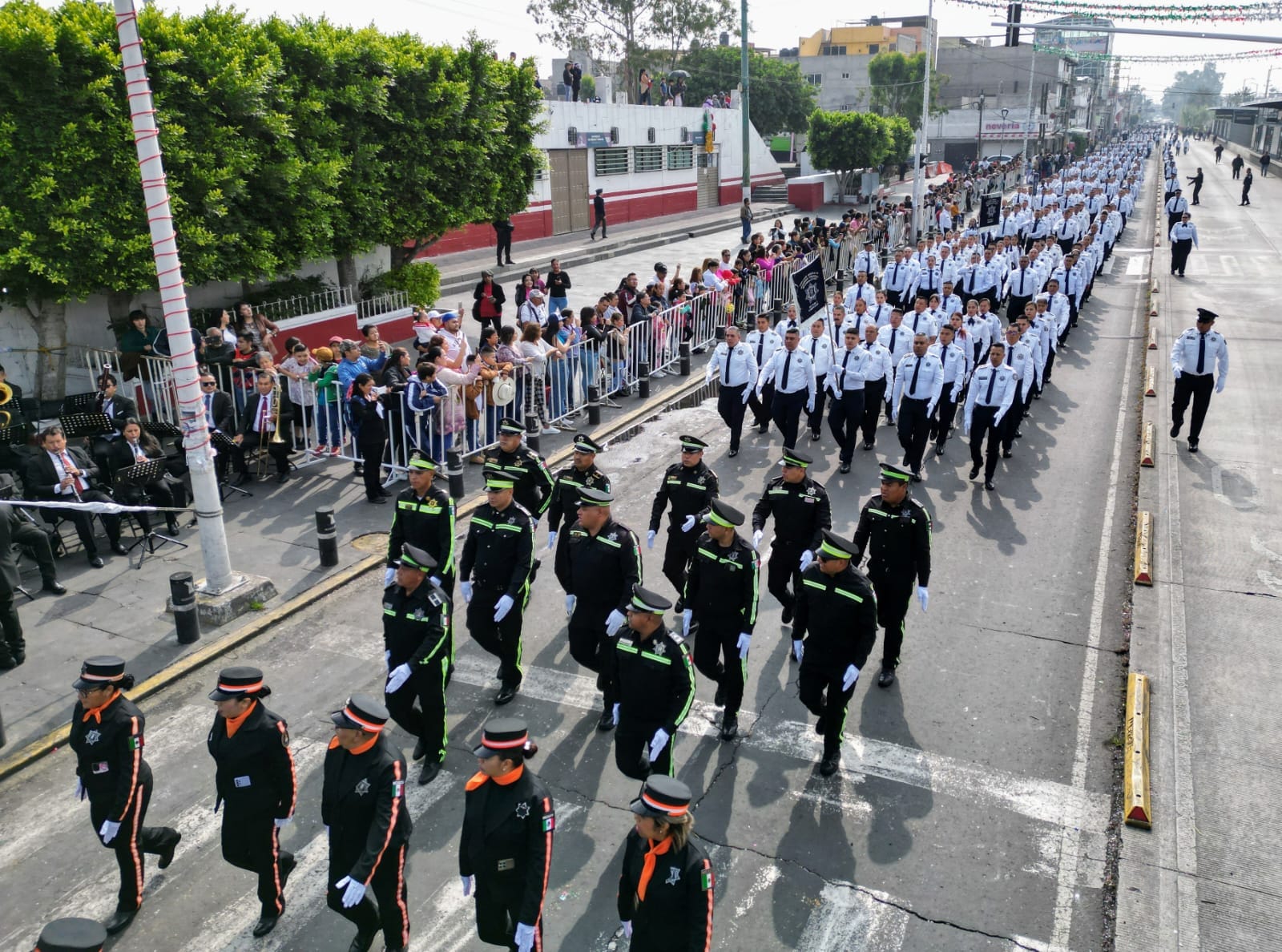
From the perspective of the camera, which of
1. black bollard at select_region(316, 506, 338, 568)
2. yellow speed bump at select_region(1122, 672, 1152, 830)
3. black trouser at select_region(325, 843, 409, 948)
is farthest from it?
black bollard at select_region(316, 506, 338, 568)

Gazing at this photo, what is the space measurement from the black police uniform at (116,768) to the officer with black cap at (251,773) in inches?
20.2

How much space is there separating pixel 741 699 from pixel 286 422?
26.0ft

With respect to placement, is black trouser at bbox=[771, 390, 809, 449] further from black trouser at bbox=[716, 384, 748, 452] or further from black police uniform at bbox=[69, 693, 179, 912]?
black police uniform at bbox=[69, 693, 179, 912]

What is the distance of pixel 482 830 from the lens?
4.64 metres

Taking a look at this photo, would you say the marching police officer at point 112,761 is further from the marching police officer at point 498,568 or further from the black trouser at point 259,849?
the marching police officer at point 498,568

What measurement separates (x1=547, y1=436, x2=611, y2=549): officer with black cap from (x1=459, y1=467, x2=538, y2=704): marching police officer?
3.75ft

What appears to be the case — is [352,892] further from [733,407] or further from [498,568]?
[733,407]

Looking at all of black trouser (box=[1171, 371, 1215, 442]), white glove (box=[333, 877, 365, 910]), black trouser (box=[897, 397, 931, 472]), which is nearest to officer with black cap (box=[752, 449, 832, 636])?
white glove (box=[333, 877, 365, 910])

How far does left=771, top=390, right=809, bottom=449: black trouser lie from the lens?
43.3ft

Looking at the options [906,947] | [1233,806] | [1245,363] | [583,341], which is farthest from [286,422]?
[1245,363]

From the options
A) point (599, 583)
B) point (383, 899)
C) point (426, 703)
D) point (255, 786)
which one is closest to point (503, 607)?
point (599, 583)

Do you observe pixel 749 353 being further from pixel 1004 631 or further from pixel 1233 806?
pixel 1233 806

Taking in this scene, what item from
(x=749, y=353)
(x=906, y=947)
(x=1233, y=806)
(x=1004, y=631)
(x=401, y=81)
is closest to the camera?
(x=906, y=947)

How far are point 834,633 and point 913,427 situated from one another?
21.3ft
